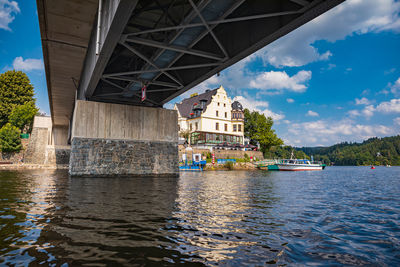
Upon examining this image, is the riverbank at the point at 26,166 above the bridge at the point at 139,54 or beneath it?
beneath

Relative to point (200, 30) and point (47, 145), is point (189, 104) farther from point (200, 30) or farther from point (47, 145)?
point (200, 30)

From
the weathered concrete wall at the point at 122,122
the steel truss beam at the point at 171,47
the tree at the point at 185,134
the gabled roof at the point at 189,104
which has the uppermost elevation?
the gabled roof at the point at 189,104

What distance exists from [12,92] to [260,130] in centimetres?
5339

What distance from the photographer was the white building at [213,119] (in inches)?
2048

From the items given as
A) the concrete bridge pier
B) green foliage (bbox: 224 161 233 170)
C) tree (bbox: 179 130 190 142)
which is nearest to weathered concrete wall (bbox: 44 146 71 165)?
tree (bbox: 179 130 190 142)

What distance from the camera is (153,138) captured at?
730 inches

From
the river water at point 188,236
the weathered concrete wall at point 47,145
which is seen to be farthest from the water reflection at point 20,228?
the weathered concrete wall at point 47,145

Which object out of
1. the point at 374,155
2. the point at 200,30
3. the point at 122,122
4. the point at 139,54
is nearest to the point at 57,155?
the point at 122,122

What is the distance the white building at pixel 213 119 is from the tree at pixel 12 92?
31.1 metres

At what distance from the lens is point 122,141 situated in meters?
17.3

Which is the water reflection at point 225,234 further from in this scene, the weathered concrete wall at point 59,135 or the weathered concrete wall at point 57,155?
the weathered concrete wall at point 59,135

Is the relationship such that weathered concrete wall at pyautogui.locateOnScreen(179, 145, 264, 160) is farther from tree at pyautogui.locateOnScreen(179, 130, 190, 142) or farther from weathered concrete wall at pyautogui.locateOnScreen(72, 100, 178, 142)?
weathered concrete wall at pyautogui.locateOnScreen(72, 100, 178, 142)

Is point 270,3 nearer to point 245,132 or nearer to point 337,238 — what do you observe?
point 337,238

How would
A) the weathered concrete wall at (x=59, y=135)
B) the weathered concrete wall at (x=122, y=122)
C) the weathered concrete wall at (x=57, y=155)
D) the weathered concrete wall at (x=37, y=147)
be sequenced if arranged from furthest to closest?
1. the weathered concrete wall at (x=37, y=147)
2. the weathered concrete wall at (x=59, y=135)
3. the weathered concrete wall at (x=57, y=155)
4. the weathered concrete wall at (x=122, y=122)
